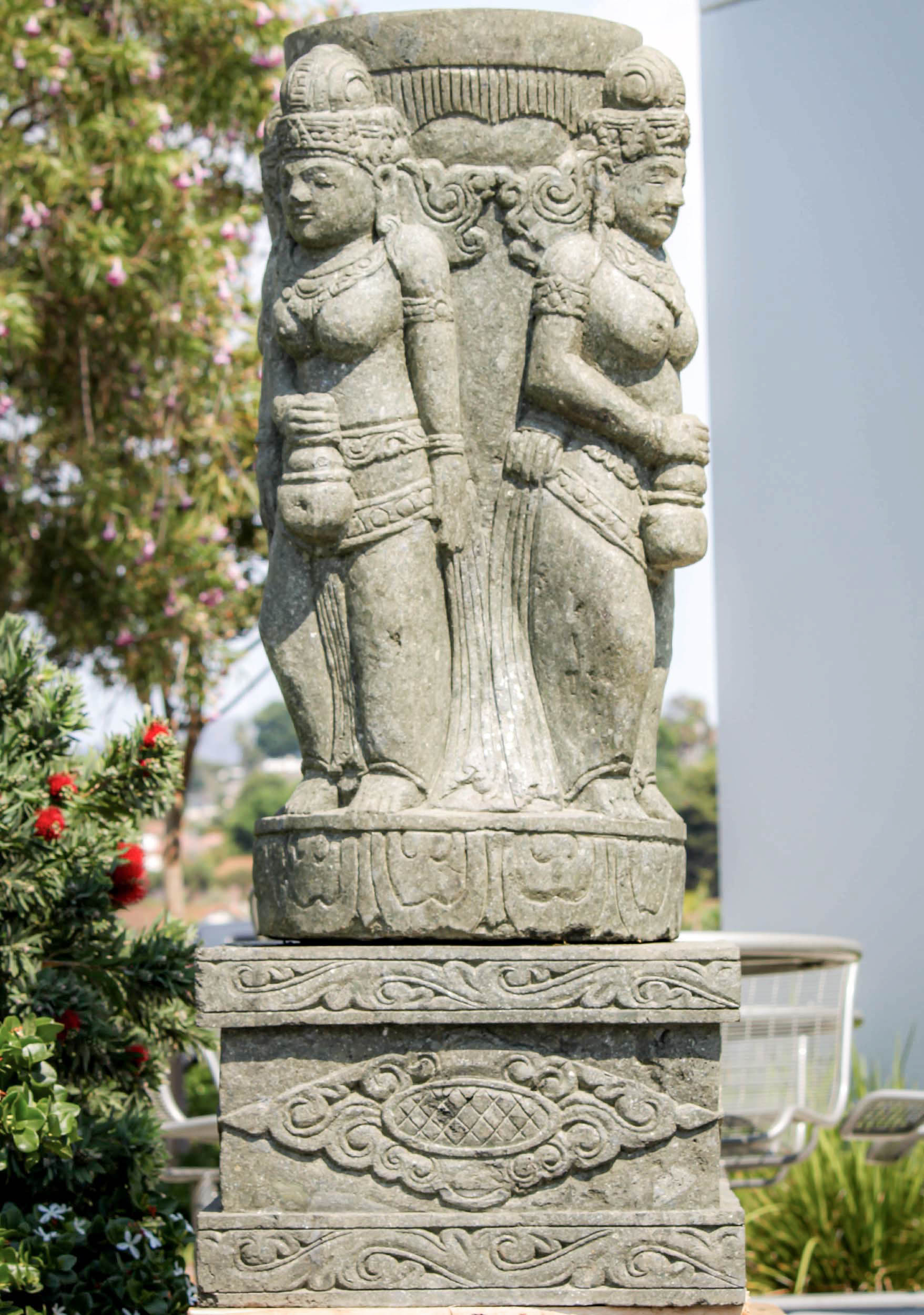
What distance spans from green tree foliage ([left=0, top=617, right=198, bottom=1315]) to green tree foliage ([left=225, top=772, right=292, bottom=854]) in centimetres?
4217

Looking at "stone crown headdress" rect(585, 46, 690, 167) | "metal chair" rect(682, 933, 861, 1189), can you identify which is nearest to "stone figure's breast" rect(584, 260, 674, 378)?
"stone crown headdress" rect(585, 46, 690, 167)

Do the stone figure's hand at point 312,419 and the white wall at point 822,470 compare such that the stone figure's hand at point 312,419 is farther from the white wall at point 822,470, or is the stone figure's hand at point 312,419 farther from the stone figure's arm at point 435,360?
the white wall at point 822,470

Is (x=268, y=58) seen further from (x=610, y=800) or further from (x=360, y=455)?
(x=610, y=800)

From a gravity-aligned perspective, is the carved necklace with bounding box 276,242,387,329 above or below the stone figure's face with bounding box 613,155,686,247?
below

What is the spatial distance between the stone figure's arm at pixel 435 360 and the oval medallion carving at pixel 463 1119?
1.02m

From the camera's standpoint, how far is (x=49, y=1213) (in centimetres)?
356

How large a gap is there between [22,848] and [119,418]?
12.8ft

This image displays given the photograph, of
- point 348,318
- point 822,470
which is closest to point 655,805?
point 348,318

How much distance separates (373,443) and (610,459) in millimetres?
468

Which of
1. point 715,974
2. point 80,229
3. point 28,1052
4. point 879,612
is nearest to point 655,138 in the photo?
point 715,974

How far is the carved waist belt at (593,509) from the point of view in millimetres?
3232

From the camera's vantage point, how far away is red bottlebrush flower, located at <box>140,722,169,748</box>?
424 centimetres

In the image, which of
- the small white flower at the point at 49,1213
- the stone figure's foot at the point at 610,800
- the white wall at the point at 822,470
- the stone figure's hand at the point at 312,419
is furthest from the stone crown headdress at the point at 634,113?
the white wall at the point at 822,470

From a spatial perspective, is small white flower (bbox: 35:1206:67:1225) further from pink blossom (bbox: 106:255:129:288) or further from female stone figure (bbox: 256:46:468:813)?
pink blossom (bbox: 106:255:129:288)
